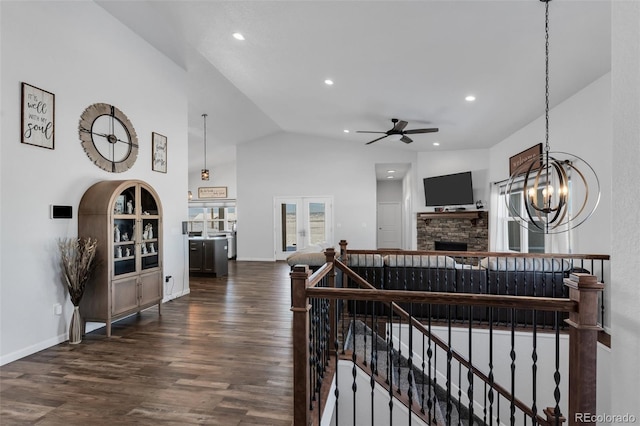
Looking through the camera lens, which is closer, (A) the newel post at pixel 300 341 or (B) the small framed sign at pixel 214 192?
(A) the newel post at pixel 300 341

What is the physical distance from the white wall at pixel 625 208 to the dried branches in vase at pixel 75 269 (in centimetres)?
431

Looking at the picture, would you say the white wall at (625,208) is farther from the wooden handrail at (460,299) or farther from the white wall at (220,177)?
the white wall at (220,177)

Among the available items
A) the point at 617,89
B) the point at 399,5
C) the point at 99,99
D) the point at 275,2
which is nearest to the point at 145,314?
the point at 99,99

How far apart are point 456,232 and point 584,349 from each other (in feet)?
24.1

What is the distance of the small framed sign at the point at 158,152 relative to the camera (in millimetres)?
4934

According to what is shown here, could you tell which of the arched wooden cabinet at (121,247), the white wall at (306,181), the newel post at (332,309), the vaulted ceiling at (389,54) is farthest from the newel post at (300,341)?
the white wall at (306,181)

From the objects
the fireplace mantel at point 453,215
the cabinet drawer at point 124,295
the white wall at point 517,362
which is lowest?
the white wall at point 517,362

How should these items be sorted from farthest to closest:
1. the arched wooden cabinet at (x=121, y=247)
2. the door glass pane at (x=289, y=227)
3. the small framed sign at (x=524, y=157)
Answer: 1. the door glass pane at (x=289, y=227)
2. the small framed sign at (x=524, y=157)
3. the arched wooden cabinet at (x=121, y=247)

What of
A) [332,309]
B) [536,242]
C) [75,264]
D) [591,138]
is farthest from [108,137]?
[536,242]

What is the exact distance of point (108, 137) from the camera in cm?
414

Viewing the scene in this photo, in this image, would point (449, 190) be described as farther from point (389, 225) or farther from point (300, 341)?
point (300, 341)

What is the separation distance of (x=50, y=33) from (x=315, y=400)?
4.38 metres

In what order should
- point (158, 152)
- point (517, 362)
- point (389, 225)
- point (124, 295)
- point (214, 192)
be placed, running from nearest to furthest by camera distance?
1. point (124, 295)
2. point (517, 362)
3. point (158, 152)
4. point (214, 192)
5. point (389, 225)

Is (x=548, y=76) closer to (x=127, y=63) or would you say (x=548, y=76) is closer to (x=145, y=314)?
(x=127, y=63)
